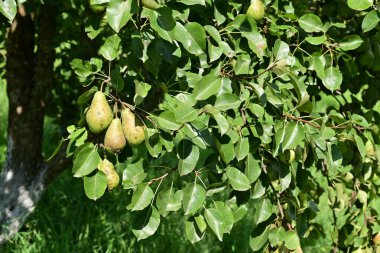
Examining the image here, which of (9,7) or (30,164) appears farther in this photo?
(30,164)

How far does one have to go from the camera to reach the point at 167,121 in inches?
53.7

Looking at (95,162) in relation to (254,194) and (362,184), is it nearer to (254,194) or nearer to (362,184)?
(254,194)

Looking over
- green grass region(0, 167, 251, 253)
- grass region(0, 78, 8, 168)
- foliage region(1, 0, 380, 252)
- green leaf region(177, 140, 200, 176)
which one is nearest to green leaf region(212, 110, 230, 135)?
foliage region(1, 0, 380, 252)

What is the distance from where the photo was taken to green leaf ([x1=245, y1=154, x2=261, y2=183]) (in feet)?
5.14

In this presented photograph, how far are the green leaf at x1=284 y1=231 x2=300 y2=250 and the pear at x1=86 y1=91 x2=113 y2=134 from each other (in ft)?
2.09

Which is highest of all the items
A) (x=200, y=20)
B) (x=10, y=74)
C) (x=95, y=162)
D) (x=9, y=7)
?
(x=9, y=7)

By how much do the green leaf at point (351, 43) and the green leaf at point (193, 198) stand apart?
661 millimetres

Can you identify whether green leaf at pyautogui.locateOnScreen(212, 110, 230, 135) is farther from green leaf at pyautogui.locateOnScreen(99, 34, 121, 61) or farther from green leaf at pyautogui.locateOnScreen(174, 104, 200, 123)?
green leaf at pyautogui.locateOnScreen(99, 34, 121, 61)

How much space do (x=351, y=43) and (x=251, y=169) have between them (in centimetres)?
52

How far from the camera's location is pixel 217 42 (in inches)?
59.3

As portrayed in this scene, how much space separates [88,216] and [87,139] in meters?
1.87

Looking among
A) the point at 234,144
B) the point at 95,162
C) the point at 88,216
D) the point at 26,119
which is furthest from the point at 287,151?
the point at 88,216

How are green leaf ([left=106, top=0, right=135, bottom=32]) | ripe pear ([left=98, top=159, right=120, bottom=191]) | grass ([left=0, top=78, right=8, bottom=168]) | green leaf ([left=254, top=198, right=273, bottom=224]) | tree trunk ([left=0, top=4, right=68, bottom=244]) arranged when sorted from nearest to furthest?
green leaf ([left=106, top=0, right=135, bottom=32]) < ripe pear ([left=98, top=159, right=120, bottom=191]) < green leaf ([left=254, top=198, right=273, bottom=224]) < tree trunk ([left=0, top=4, right=68, bottom=244]) < grass ([left=0, top=78, right=8, bottom=168])

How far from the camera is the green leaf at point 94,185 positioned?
4.62ft
